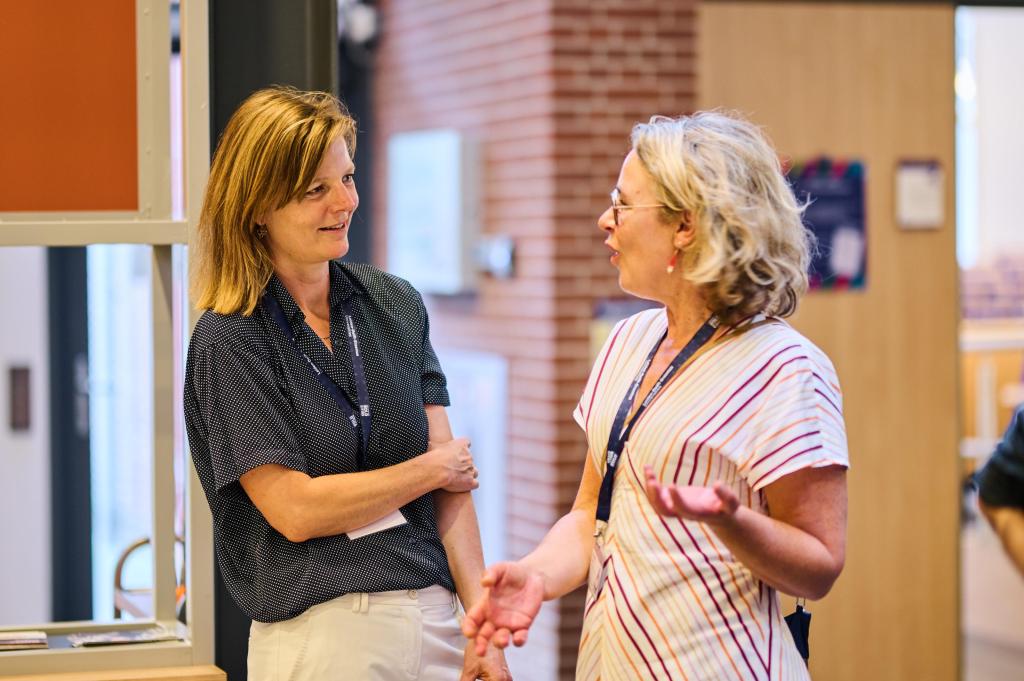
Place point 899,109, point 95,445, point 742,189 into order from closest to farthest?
point 742,189, point 899,109, point 95,445

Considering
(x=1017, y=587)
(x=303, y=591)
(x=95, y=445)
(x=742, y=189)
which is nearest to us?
(x=742, y=189)

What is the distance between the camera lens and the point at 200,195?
8.43 feet

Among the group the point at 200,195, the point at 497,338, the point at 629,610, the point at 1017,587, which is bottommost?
the point at 1017,587

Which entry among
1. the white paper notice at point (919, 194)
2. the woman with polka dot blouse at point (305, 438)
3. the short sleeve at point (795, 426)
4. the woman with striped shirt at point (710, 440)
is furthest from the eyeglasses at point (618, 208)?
the white paper notice at point (919, 194)

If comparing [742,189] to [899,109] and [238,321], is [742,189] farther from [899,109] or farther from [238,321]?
[899,109]

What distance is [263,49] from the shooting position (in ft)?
8.99

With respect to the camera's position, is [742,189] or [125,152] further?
[125,152]

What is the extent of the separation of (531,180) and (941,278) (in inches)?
66.1

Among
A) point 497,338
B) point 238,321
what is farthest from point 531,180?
point 238,321

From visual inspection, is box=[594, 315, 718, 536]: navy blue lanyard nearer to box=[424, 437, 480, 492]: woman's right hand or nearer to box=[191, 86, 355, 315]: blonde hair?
box=[424, 437, 480, 492]: woman's right hand

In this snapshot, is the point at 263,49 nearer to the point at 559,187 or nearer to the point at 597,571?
the point at 597,571

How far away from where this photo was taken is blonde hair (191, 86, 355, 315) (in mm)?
2119

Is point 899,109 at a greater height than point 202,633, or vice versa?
point 899,109

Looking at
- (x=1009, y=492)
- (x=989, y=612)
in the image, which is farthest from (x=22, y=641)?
(x=989, y=612)
